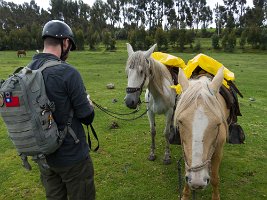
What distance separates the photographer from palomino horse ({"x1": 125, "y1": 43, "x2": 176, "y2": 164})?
4359 mm

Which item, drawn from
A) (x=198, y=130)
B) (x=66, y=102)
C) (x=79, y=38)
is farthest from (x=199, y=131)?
(x=79, y=38)

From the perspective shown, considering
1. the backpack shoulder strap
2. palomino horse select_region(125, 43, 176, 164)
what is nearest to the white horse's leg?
palomino horse select_region(125, 43, 176, 164)

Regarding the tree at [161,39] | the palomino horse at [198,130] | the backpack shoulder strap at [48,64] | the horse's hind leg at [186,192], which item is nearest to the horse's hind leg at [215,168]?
the horse's hind leg at [186,192]

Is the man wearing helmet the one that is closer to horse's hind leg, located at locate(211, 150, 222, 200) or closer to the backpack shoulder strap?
the backpack shoulder strap

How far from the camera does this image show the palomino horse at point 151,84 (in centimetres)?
436

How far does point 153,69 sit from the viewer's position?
15.4 ft

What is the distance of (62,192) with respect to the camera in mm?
2908

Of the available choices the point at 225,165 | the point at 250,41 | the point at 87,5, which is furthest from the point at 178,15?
the point at 225,165

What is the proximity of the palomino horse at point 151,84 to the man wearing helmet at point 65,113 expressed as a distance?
1.61m

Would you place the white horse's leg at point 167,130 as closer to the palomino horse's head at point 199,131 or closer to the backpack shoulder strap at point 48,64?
the palomino horse's head at point 199,131

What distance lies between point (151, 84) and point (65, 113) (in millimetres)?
2544

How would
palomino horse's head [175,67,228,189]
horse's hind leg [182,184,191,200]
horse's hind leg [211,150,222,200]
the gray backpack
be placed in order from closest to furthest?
the gray backpack < palomino horse's head [175,67,228,189] < horse's hind leg [211,150,222,200] < horse's hind leg [182,184,191,200]

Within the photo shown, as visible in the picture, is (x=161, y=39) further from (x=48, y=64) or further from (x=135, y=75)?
(x=48, y=64)

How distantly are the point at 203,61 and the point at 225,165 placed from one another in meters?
2.37
